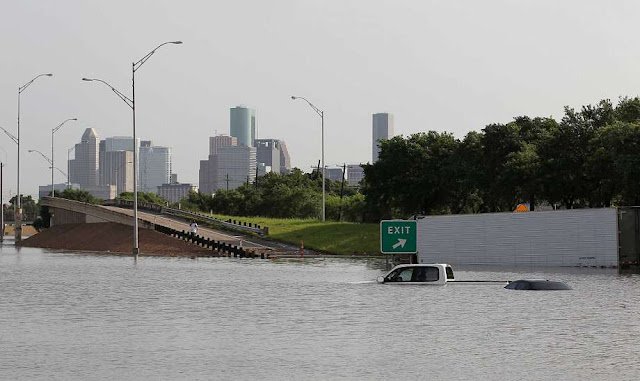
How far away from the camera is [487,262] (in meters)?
59.8

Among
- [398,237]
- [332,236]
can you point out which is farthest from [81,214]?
[398,237]

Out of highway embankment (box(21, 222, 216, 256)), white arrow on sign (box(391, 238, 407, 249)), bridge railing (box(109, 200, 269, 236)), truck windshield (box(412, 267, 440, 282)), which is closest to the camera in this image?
truck windshield (box(412, 267, 440, 282))

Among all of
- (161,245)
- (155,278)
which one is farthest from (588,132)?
(155,278)

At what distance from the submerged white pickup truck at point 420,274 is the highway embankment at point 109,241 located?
47427 millimetres

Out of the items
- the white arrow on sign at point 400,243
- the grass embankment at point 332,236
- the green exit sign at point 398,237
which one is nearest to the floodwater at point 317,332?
the green exit sign at point 398,237

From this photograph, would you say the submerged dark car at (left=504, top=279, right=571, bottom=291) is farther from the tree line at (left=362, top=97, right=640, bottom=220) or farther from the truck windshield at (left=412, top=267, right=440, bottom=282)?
the tree line at (left=362, top=97, right=640, bottom=220)

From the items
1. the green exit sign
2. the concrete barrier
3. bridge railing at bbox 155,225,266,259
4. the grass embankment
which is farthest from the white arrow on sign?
the concrete barrier

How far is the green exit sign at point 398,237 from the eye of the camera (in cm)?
4995

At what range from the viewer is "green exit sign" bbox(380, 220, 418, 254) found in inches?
1966

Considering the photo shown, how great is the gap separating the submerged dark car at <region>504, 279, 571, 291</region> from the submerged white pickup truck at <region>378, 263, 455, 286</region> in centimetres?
266

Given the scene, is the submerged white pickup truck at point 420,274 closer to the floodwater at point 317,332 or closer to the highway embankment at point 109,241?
the floodwater at point 317,332

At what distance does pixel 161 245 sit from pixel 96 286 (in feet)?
175

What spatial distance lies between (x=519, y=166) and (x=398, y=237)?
3640 centimetres

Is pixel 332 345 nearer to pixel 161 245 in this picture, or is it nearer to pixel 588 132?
pixel 588 132
